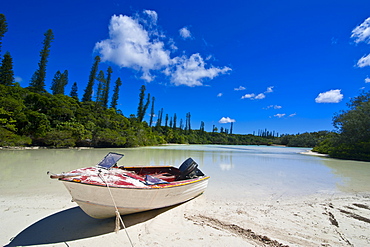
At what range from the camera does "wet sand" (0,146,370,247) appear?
3.07m

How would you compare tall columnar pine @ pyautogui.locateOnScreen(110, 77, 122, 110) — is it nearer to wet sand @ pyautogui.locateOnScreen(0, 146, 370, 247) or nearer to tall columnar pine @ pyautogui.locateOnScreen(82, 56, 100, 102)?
tall columnar pine @ pyautogui.locateOnScreen(82, 56, 100, 102)

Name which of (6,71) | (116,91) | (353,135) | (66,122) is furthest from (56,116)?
(353,135)

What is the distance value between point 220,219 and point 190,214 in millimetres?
723

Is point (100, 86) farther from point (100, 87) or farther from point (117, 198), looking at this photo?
point (117, 198)

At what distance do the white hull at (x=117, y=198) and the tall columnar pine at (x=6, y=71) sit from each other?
40.0 metres

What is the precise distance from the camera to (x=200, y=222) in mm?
3830

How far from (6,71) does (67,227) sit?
40.7m

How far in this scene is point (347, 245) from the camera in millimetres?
3057

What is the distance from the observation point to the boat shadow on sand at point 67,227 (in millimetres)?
2959

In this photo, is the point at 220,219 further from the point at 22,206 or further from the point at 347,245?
the point at 22,206

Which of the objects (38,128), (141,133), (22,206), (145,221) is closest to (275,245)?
(145,221)

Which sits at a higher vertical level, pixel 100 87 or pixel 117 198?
pixel 100 87

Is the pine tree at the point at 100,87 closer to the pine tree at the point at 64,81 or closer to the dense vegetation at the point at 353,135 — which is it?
the pine tree at the point at 64,81

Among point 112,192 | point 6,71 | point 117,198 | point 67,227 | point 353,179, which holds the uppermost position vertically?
point 6,71
